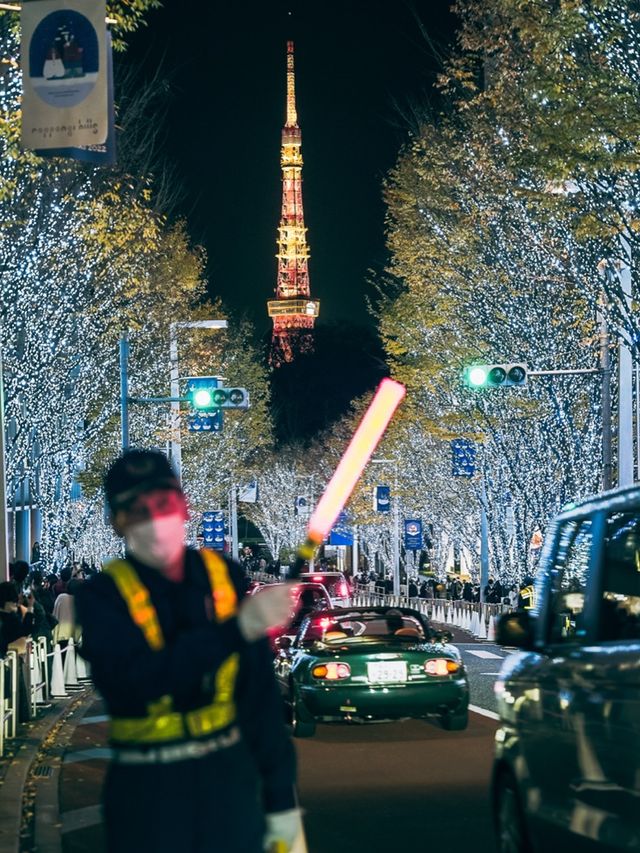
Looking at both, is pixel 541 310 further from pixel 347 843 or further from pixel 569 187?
pixel 347 843

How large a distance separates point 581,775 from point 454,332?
34.8 metres

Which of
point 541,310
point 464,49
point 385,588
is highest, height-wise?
point 464,49

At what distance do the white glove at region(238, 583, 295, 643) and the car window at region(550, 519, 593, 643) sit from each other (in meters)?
2.60

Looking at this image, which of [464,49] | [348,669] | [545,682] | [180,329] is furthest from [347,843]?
[180,329]

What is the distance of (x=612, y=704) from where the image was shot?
575 cm

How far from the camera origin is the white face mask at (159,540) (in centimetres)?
423

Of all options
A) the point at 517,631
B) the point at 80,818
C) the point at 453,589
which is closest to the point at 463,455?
the point at 453,589

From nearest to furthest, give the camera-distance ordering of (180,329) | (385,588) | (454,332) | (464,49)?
(464,49) < (454,332) < (180,329) < (385,588)

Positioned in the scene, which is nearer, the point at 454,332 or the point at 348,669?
the point at 348,669

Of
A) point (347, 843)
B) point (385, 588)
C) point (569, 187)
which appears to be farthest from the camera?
point (385, 588)

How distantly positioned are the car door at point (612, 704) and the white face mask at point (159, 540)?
1.90m

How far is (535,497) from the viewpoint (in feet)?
137

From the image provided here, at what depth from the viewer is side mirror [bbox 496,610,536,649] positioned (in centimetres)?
715

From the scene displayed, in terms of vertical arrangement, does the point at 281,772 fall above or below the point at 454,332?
below
